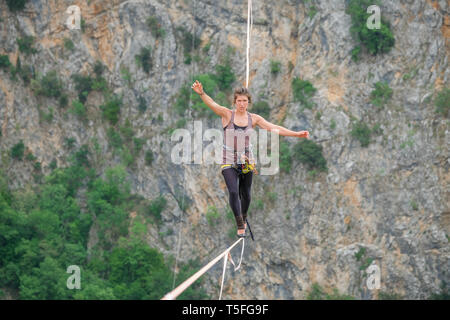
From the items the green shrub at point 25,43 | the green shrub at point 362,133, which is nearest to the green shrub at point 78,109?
the green shrub at point 25,43

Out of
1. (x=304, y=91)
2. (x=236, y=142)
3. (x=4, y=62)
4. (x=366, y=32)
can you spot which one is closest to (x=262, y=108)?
(x=304, y=91)

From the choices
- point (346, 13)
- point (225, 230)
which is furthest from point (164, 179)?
point (346, 13)

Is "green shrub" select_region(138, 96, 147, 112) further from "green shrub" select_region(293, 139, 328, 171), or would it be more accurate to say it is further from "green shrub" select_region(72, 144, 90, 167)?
"green shrub" select_region(293, 139, 328, 171)

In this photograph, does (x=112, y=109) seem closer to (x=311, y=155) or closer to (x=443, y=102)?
(x=311, y=155)

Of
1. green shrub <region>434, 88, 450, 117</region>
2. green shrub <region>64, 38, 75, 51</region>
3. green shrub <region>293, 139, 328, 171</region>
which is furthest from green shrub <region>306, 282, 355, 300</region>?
green shrub <region>64, 38, 75, 51</region>

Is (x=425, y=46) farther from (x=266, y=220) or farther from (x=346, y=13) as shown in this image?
(x=266, y=220)

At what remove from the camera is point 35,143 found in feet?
124

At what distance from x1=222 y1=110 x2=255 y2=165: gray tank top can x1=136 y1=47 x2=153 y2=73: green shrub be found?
26.9m

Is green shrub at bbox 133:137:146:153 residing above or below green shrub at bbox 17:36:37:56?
below

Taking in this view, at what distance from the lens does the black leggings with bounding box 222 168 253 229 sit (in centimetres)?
1051

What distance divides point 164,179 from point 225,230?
418cm

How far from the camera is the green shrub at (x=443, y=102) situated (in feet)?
105

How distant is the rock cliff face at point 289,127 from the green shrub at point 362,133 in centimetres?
39

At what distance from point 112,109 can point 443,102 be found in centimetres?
1637
